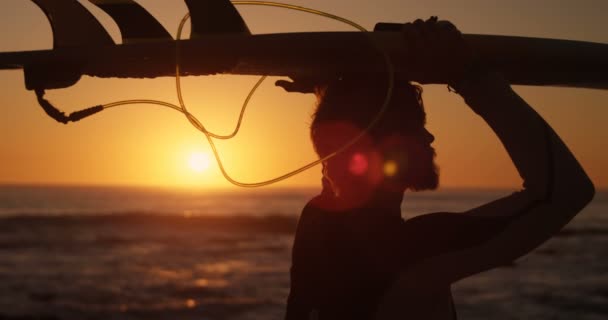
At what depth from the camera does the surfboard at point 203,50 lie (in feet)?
7.31

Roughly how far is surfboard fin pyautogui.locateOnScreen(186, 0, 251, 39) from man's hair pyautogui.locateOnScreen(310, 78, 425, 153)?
1.29ft

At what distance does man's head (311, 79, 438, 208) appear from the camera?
2004mm

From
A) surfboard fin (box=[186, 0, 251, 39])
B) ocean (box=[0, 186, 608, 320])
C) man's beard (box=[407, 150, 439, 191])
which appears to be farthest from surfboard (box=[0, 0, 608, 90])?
ocean (box=[0, 186, 608, 320])

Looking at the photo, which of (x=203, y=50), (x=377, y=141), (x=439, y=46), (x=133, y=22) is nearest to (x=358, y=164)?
(x=377, y=141)

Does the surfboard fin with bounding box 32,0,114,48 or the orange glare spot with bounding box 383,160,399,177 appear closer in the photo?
the orange glare spot with bounding box 383,160,399,177

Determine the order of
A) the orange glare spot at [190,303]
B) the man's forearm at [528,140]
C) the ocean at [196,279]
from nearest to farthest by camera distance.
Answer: the man's forearm at [528,140] → the ocean at [196,279] → the orange glare spot at [190,303]

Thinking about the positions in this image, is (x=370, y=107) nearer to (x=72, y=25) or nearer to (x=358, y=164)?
(x=358, y=164)

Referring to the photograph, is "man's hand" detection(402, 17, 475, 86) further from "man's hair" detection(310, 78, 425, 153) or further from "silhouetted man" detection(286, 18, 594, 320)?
"man's hair" detection(310, 78, 425, 153)

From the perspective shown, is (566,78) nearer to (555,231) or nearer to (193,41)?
(555,231)

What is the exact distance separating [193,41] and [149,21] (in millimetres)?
194

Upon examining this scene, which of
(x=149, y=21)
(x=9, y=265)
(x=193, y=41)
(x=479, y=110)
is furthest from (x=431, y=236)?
(x=9, y=265)

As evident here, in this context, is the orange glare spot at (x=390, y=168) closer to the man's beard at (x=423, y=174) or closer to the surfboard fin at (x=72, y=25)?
the man's beard at (x=423, y=174)

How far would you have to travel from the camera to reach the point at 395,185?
201 centimetres

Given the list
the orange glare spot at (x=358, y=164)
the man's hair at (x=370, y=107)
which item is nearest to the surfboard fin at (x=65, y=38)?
the man's hair at (x=370, y=107)
